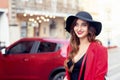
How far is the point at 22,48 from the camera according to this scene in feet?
39.5

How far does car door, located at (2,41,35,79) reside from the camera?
39.0ft

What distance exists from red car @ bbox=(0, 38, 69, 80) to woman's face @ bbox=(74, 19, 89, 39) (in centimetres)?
683

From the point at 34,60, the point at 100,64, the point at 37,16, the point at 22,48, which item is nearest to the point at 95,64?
the point at 100,64

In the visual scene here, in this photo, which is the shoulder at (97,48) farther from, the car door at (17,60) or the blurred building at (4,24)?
the blurred building at (4,24)


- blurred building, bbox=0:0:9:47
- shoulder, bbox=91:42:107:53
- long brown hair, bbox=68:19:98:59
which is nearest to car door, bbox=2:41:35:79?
long brown hair, bbox=68:19:98:59

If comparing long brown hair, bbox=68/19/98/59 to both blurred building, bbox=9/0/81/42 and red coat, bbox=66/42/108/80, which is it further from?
blurred building, bbox=9/0/81/42

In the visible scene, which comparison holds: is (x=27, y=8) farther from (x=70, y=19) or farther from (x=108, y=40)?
(x=70, y=19)

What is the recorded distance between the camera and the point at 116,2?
1834 inches

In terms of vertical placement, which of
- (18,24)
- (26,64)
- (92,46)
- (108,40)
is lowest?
(108,40)

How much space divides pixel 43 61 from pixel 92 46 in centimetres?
740

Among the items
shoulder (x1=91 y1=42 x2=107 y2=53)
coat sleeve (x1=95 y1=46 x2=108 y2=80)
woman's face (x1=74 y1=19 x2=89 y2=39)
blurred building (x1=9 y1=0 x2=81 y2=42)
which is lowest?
blurred building (x1=9 y1=0 x2=81 y2=42)

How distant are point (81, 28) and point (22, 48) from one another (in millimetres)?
7752

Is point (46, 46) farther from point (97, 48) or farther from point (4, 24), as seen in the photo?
point (4, 24)

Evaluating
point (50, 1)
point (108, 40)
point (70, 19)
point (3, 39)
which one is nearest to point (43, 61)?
point (70, 19)
